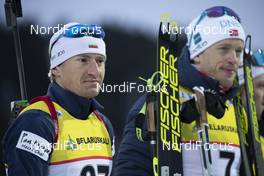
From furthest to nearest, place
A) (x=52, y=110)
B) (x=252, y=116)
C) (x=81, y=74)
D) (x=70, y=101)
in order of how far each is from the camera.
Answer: (x=252, y=116), (x=81, y=74), (x=70, y=101), (x=52, y=110)

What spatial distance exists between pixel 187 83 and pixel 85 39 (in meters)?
0.75

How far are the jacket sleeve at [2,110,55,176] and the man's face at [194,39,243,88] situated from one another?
127 cm

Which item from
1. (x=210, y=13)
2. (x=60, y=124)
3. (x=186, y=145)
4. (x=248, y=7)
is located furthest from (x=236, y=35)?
(x=60, y=124)

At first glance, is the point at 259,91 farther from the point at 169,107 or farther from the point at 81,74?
the point at 81,74

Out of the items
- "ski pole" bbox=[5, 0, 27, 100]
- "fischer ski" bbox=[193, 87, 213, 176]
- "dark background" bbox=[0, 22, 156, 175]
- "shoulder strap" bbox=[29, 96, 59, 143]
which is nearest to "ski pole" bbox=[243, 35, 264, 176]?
"fischer ski" bbox=[193, 87, 213, 176]

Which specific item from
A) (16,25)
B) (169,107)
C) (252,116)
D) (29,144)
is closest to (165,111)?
(169,107)

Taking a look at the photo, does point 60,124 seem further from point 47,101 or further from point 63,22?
point 63,22

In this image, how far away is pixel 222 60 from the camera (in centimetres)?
358

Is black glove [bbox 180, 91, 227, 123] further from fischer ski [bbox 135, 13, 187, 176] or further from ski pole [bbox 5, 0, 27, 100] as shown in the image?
ski pole [bbox 5, 0, 27, 100]

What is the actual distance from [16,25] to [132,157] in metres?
1.19

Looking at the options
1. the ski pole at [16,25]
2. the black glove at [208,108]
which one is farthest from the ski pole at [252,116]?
the ski pole at [16,25]

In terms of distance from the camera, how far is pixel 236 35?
11.8 feet

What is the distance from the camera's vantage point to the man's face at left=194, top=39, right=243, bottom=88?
3590 mm

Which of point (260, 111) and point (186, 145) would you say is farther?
point (260, 111)
